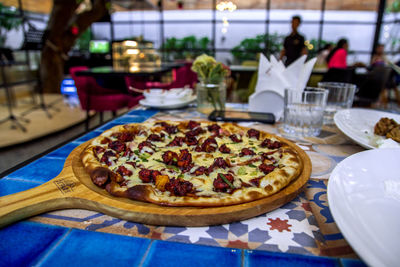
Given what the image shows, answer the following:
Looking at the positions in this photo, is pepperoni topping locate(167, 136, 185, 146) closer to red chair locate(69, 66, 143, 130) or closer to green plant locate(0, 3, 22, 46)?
red chair locate(69, 66, 143, 130)

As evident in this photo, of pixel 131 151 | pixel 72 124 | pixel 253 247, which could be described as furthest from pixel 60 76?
pixel 253 247

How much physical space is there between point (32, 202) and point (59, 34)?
301 inches

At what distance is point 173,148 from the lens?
1085mm

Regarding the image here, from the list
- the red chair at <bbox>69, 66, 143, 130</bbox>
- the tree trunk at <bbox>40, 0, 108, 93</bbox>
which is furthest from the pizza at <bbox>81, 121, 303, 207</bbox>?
the tree trunk at <bbox>40, 0, 108, 93</bbox>

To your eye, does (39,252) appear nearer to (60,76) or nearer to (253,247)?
(253,247)

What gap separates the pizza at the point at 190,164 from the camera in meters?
0.70

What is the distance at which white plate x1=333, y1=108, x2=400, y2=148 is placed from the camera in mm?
1051

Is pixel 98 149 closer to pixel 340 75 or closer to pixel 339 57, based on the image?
pixel 340 75

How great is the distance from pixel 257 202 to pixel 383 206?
251mm

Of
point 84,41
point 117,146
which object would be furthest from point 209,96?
point 84,41

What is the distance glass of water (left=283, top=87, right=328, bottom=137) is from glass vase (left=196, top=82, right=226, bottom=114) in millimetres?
490

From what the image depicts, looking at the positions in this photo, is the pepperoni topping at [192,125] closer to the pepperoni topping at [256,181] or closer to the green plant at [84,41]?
the pepperoni topping at [256,181]

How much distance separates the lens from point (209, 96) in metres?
1.70

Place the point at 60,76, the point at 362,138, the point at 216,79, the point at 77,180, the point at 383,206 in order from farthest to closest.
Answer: the point at 60,76 → the point at 216,79 → the point at 362,138 → the point at 77,180 → the point at 383,206
